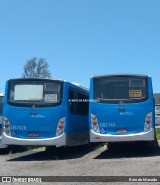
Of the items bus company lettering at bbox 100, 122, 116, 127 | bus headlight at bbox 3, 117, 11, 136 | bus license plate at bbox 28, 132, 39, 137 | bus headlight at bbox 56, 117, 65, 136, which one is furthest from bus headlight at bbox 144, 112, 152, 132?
bus headlight at bbox 3, 117, 11, 136

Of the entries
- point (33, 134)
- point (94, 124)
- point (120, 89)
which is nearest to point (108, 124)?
point (94, 124)

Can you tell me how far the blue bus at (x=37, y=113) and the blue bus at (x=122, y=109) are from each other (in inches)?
40.3

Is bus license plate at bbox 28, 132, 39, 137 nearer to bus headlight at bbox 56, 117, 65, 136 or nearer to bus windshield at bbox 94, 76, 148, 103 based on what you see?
bus headlight at bbox 56, 117, 65, 136

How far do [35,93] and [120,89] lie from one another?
316 centimetres

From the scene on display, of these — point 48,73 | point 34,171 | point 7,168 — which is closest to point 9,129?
point 7,168

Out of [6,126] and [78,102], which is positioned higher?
[78,102]

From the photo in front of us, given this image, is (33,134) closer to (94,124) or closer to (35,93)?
(35,93)

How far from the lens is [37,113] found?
611 inches

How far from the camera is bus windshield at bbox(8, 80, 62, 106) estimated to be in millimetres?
15594

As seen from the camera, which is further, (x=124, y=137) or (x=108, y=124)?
(x=108, y=124)

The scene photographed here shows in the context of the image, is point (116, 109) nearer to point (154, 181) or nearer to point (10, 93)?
point (10, 93)

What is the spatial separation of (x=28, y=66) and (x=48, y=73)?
310cm

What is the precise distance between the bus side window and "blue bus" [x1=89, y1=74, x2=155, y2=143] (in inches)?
47.6

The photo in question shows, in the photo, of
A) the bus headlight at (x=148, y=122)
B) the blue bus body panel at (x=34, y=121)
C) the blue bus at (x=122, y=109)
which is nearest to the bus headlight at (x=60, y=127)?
the blue bus body panel at (x=34, y=121)
